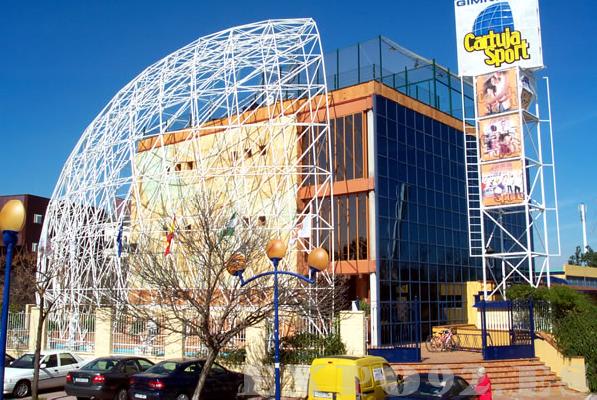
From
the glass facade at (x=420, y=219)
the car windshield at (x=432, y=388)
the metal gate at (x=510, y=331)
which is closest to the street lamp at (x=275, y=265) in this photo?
the car windshield at (x=432, y=388)

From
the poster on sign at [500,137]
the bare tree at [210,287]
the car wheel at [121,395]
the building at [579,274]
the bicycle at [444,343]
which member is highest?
the poster on sign at [500,137]

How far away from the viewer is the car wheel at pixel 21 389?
19.9 m

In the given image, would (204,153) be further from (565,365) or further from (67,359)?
(565,365)

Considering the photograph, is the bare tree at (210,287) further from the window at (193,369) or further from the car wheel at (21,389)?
the car wheel at (21,389)

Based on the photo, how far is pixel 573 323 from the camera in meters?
21.2

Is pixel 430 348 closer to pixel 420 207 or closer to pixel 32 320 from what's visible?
pixel 420 207

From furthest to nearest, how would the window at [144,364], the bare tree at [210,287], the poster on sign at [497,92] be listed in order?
the poster on sign at [497,92]
the window at [144,364]
the bare tree at [210,287]

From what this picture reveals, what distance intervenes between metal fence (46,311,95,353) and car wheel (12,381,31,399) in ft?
13.7

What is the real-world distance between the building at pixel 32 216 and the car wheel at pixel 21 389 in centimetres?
3867

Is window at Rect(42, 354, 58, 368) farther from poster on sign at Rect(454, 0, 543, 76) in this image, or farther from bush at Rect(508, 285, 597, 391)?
poster on sign at Rect(454, 0, 543, 76)

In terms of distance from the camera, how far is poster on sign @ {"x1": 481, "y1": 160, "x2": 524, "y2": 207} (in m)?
28.9

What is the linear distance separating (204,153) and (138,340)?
42.7 ft

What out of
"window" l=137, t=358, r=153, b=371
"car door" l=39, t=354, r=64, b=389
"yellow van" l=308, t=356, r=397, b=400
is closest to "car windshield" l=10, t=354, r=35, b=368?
"car door" l=39, t=354, r=64, b=389

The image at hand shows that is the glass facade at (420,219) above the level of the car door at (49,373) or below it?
above
